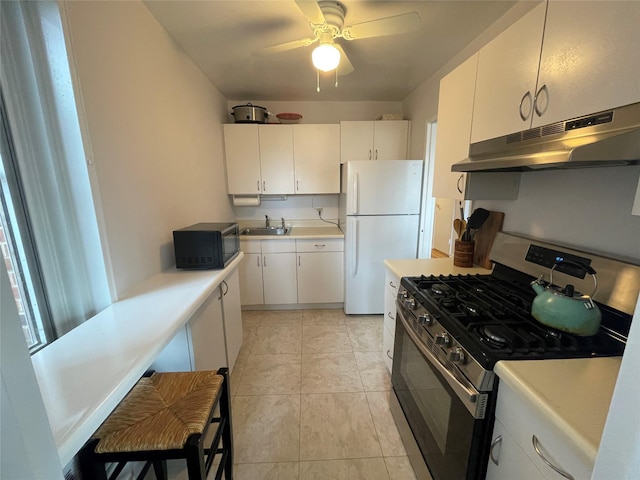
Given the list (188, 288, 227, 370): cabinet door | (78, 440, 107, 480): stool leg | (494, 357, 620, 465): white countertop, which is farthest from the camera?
(188, 288, 227, 370): cabinet door

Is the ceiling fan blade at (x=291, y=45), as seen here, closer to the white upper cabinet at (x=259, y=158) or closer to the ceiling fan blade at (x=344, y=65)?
the ceiling fan blade at (x=344, y=65)

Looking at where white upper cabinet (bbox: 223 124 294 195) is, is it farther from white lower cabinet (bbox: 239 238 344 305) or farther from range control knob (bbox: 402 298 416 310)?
range control knob (bbox: 402 298 416 310)

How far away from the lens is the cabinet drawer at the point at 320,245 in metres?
2.96

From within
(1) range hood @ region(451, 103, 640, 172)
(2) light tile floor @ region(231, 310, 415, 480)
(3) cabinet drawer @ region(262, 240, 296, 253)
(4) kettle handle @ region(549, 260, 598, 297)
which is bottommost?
(2) light tile floor @ region(231, 310, 415, 480)

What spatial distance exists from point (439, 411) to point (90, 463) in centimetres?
125

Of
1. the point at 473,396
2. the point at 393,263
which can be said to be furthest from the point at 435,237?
the point at 473,396

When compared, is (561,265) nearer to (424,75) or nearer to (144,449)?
(144,449)

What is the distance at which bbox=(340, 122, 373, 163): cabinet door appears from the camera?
3.01 metres

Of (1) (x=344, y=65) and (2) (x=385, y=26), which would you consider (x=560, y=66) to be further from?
(1) (x=344, y=65)

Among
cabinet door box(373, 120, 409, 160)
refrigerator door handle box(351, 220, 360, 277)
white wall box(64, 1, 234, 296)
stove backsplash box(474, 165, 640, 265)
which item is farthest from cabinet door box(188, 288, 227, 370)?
cabinet door box(373, 120, 409, 160)

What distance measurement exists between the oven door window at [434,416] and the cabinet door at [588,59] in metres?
1.09

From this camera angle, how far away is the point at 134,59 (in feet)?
4.85

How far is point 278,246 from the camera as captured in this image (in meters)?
2.96

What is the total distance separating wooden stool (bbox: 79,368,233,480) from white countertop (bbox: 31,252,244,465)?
232mm
